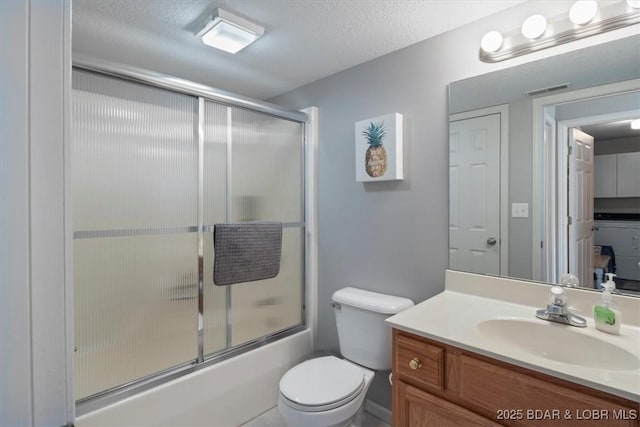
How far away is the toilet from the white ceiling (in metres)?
1.42

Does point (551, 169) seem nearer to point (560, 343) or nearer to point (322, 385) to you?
point (560, 343)

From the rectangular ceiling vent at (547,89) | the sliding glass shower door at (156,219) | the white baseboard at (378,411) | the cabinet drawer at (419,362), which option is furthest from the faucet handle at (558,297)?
the sliding glass shower door at (156,219)

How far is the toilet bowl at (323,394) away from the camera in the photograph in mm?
1449

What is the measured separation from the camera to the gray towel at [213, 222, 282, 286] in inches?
69.3

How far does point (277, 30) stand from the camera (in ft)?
5.41

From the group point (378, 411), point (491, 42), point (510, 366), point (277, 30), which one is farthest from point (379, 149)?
point (378, 411)

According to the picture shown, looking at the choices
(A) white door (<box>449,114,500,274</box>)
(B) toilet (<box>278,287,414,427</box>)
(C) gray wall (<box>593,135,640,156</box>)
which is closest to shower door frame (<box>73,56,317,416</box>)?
(B) toilet (<box>278,287,414,427</box>)

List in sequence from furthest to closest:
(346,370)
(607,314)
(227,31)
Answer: (346,370), (227,31), (607,314)

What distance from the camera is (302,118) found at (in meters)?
2.29

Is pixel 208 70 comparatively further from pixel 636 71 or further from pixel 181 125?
pixel 636 71

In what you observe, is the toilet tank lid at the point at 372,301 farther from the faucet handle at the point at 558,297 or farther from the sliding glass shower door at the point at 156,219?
the faucet handle at the point at 558,297

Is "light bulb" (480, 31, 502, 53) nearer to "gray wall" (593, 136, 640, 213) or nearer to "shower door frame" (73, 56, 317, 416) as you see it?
"gray wall" (593, 136, 640, 213)

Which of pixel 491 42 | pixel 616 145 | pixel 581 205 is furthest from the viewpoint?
pixel 491 42

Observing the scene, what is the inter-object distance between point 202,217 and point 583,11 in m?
1.92
